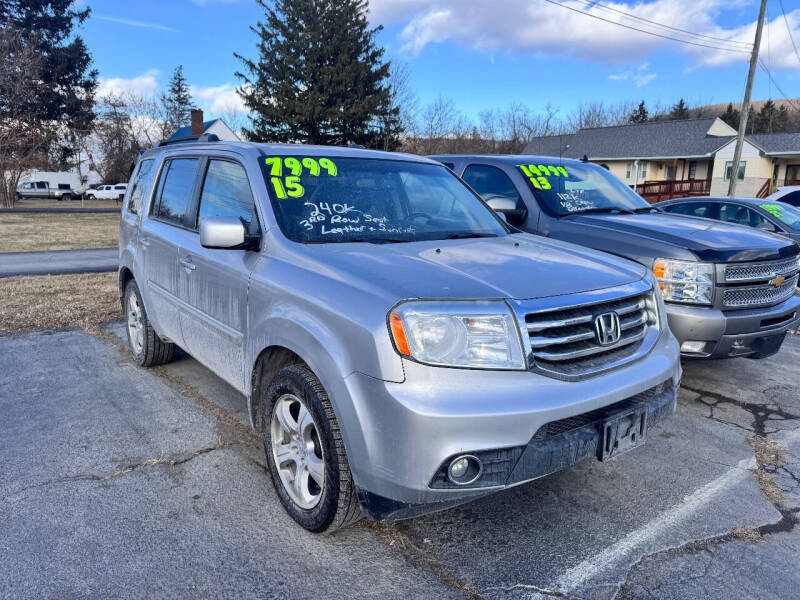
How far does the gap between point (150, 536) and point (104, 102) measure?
55355mm

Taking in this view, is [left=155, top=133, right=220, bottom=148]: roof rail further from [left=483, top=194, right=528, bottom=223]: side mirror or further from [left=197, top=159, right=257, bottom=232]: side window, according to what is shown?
[left=483, top=194, right=528, bottom=223]: side mirror

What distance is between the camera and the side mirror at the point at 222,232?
2.98 metres

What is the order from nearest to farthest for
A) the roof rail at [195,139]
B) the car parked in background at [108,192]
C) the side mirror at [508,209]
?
1. the roof rail at [195,139]
2. the side mirror at [508,209]
3. the car parked in background at [108,192]

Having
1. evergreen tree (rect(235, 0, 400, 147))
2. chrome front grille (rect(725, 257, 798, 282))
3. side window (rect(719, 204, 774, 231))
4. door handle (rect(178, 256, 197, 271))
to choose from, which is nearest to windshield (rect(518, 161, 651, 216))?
chrome front grille (rect(725, 257, 798, 282))

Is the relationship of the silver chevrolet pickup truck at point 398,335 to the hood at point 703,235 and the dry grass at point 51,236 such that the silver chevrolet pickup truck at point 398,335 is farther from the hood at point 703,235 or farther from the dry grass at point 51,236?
the dry grass at point 51,236

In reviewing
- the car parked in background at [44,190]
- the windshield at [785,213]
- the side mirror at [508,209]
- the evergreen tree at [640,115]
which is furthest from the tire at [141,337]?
the evergreen tree at [640,115]

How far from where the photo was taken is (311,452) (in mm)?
2752

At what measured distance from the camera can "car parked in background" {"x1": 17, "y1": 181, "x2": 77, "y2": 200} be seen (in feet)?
176

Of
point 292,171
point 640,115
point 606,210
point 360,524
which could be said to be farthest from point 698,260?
point 640,115

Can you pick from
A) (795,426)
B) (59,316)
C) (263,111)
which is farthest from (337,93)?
(795,426)

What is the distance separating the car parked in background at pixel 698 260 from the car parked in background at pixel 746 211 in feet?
12.6

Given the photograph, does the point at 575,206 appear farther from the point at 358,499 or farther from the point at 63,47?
the point at 63,47

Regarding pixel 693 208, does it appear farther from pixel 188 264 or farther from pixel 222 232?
pixel 222 232

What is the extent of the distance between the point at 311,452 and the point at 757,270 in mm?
3689
